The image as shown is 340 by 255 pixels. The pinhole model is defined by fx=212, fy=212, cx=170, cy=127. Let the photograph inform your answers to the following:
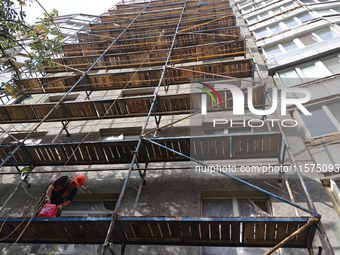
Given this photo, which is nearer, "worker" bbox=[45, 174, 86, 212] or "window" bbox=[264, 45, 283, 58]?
"worker" bbox=[45, 174, 86, 212]

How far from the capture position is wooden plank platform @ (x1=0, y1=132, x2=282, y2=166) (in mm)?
7312

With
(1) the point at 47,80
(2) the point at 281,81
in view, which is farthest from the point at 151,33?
(2) the point at 281,81

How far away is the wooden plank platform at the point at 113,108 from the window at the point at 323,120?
201 cm

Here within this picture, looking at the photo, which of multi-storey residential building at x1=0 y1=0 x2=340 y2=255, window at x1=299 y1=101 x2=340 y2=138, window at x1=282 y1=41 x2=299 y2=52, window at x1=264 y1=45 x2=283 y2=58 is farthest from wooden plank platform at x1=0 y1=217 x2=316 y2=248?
window at x1=282 y1=41 x2=299 y2=52

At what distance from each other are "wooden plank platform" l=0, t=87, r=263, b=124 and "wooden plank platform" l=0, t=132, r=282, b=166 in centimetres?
227

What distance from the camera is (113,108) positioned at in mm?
10297

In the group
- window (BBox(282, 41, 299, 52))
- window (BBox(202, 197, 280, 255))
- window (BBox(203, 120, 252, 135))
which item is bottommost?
window (BBox(202, 197, 280, 255))

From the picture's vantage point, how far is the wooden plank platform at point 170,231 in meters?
5.05

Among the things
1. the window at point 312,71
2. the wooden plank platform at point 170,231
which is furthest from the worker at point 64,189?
the window at point 312,71

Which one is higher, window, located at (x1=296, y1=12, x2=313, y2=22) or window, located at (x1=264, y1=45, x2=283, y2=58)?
window, located at (x1=296, y1=12, x2=313, y2=22)

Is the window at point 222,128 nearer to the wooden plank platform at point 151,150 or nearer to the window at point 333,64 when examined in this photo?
the wooden plank platform at point 151,150

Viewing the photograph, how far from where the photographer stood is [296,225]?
16.1ft

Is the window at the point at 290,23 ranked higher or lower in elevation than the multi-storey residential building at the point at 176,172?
higher

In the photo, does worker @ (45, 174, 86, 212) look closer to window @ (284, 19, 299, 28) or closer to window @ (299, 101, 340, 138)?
window @ (299, 101, 340, 138)
